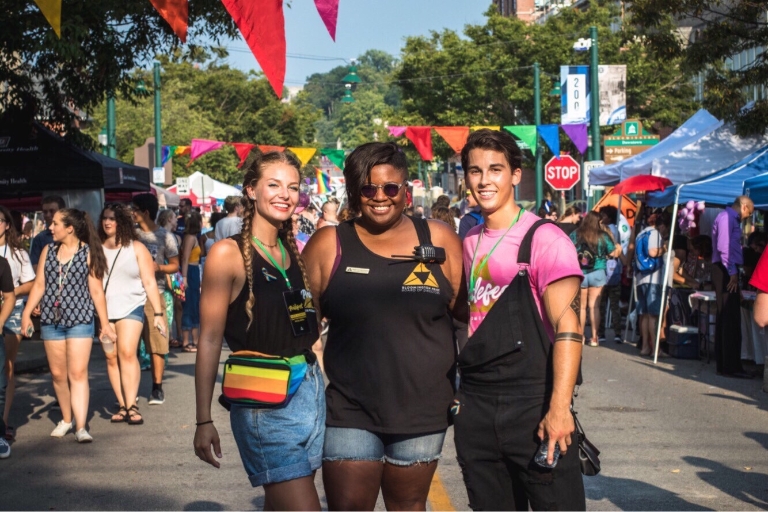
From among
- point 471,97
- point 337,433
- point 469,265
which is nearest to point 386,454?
point 337,433

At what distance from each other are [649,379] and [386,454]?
28.1ft

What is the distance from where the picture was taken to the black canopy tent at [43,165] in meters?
13.7

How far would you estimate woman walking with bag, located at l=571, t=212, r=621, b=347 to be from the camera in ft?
48.5

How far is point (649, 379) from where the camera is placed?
12008mm

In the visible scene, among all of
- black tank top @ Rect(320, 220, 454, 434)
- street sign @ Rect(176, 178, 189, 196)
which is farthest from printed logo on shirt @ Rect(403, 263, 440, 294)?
street sign @ Rect(176, 178, 189, 196)

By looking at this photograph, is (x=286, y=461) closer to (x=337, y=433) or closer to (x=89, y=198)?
(x=337, y=433)

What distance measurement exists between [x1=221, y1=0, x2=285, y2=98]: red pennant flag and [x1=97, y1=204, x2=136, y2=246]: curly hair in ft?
19.1

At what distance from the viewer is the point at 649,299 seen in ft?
46.8

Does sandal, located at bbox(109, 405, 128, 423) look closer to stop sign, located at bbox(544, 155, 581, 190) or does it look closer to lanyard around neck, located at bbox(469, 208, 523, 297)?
lanyard around neck, located at bbox(469, 208, 523, 297)

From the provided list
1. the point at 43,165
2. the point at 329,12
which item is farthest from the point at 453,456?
the point at 43,165

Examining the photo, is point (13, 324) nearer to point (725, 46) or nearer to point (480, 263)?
point (480, 263)

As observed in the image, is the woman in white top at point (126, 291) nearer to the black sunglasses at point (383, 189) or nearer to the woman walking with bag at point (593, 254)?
the black sunglasses at point (383, 189)

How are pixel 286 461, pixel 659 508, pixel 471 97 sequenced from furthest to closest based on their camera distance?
pixel 471 97 → pixel 659 508 → pixel 286 461

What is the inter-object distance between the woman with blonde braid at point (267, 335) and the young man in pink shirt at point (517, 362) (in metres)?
0.58
